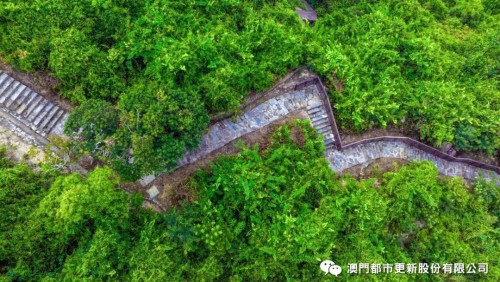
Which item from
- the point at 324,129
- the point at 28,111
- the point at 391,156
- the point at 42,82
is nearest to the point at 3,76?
the point at 42,82

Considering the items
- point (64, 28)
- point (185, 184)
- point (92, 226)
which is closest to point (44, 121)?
point (64, 28)

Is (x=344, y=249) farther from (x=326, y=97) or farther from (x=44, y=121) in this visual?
(x=44, y=121)

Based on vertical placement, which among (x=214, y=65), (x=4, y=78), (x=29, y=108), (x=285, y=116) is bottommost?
(x=285, y=116)

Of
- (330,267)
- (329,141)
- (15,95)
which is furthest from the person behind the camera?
(329,141)

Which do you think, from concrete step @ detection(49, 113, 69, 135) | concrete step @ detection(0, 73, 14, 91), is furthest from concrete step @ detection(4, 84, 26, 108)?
concrete step @ detection(49, 113, 69, 135)

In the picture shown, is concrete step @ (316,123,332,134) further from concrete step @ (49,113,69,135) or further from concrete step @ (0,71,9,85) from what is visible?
concrete step @ (0,71,9,85)

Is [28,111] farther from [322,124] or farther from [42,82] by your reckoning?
[322,124]

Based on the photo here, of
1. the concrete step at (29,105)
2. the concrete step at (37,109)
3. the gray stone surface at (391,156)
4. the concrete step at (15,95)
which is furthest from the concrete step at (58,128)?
the gray stone surface at (391,156)

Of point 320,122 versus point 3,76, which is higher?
point 3,76
